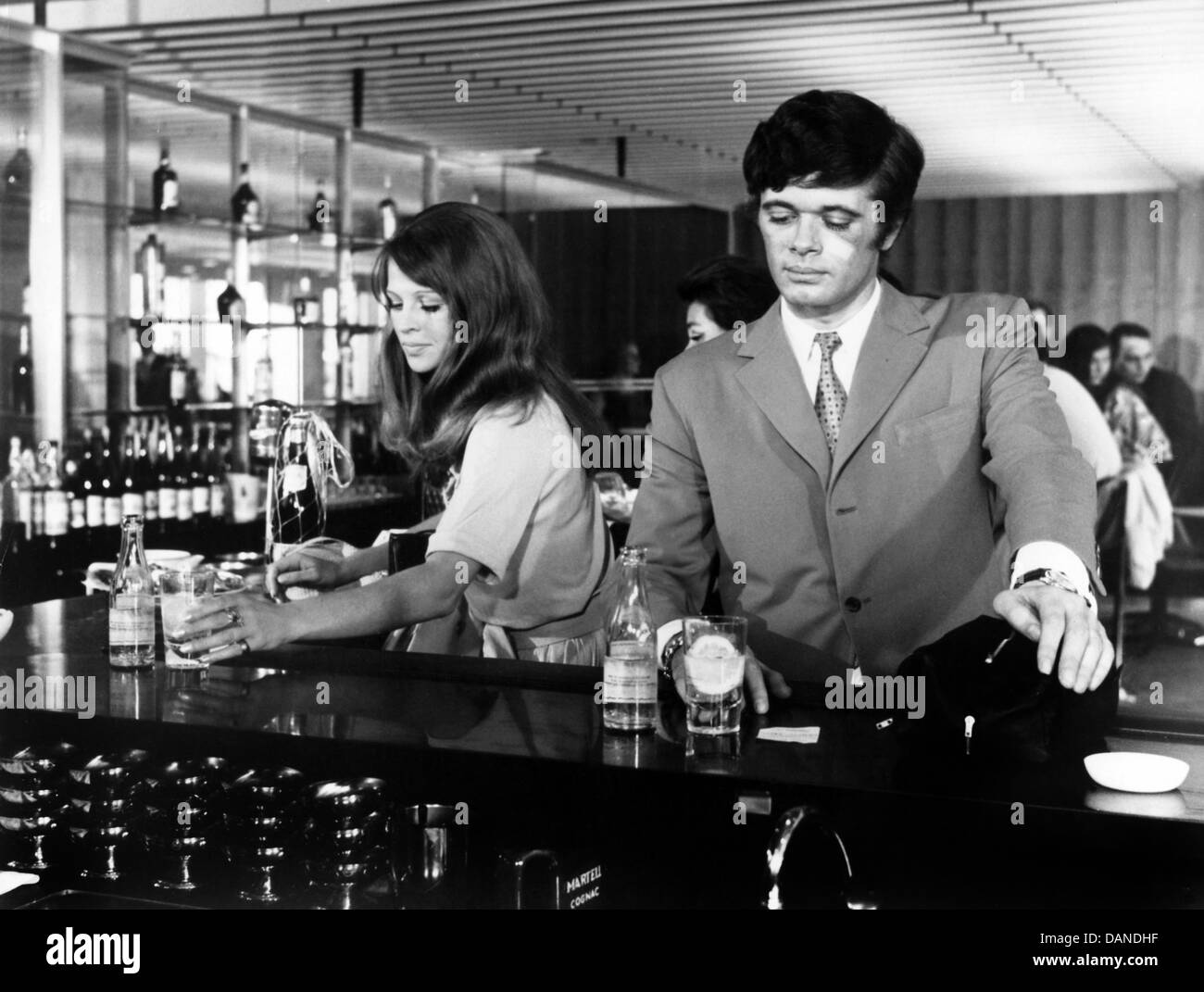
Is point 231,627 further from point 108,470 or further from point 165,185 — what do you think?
point 165,185

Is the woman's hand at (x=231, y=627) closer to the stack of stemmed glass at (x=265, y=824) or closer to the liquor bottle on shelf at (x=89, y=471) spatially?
the stack of stemmed glass at (x=265, y=824)

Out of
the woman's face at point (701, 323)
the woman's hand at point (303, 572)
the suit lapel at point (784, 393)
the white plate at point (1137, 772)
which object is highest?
the woman's face at point (701, 323)

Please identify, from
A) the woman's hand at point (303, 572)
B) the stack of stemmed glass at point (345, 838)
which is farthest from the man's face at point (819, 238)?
the woman's hand at point (303, 572)

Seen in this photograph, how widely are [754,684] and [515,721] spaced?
328 millimetres

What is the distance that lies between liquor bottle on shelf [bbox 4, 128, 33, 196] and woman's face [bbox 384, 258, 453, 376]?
3.58 m

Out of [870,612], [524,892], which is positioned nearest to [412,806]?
[524,892]

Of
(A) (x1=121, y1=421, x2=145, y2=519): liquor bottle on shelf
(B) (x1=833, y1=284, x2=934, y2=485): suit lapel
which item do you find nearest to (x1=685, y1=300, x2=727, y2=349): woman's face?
(B) (x1=833, y1=284, x2=934, y2=485): suit lapel

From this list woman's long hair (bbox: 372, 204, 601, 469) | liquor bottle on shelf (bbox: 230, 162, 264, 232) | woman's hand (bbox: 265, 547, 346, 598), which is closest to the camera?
woman's long hair (bbox: 372, 204, 601, 469)

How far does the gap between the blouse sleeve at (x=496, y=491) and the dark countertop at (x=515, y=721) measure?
0.23 metres

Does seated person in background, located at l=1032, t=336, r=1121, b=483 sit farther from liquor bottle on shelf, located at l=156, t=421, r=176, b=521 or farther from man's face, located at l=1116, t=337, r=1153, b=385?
man's face, located at l=1116, t=337, r=1153, b=385

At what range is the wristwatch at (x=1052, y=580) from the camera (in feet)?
5.80

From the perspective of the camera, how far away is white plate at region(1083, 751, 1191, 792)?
5.02ft

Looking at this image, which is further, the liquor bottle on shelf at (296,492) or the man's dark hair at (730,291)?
the man's dark hair at (730,291)
